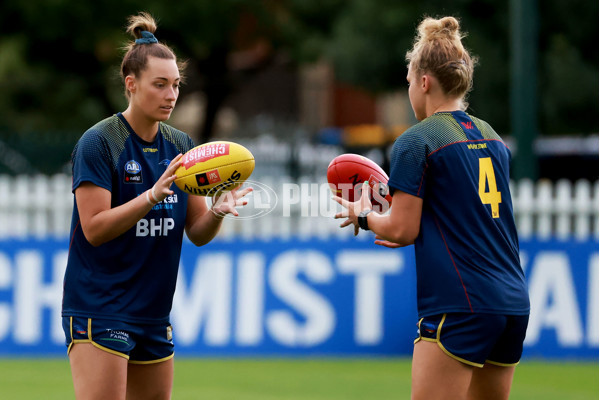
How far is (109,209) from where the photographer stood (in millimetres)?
4301

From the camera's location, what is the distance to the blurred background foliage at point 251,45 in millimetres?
14312

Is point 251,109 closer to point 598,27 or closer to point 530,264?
point 598,27

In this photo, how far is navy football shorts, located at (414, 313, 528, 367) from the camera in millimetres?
4043

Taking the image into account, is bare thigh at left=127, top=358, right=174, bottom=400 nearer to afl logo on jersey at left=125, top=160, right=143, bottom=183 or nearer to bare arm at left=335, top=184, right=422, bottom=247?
afl logo on jersey at left=125, top=160, right=143, bottom=183

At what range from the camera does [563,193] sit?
386 inches

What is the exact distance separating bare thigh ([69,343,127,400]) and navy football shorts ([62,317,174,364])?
0.11 feet

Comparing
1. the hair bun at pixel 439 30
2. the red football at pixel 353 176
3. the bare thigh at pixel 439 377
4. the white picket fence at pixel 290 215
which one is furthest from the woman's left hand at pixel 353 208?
the white picket fence at pixel 290 215

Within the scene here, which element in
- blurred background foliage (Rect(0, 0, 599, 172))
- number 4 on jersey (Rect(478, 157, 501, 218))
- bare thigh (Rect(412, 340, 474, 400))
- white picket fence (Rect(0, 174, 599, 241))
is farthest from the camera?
blurred background foliage (Rect(0, 0, 599, 172))

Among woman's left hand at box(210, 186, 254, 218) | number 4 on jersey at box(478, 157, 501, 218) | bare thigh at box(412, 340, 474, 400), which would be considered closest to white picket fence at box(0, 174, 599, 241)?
woman's left hand at box(210, 186, 254, 218)

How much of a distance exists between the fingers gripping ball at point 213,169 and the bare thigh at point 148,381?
0.83m

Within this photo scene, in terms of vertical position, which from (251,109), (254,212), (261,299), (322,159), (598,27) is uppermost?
(251,109)

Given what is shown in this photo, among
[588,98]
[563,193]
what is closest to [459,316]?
[563,193]

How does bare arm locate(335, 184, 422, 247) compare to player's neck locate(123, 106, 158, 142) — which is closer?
bare arm locate(335, 184, 422, 247)

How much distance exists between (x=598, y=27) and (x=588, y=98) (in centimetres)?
109
